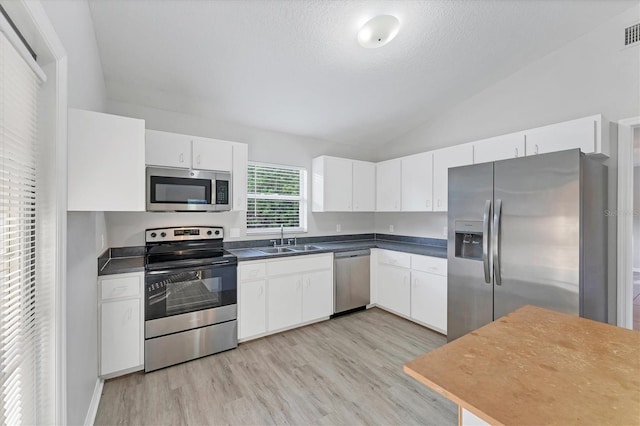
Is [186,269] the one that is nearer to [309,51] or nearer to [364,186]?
[309,51]

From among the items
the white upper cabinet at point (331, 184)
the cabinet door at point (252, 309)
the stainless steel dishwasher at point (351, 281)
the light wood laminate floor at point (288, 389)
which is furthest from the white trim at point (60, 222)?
the white upper cabinet at point (331, 184)

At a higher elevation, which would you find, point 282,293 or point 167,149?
point 167,149

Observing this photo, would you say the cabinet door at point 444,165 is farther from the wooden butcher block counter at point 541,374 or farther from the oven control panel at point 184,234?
the oven control panel at point 184,234

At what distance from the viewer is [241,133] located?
3531 millimetres

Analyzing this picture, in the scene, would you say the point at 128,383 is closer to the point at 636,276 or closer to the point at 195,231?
the point at 195,231

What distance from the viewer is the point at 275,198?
12.6 feet

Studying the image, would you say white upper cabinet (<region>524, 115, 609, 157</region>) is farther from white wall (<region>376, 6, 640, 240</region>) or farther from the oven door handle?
the oven door handle

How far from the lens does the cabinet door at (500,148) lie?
2.75 metres

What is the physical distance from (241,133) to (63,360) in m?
2.86

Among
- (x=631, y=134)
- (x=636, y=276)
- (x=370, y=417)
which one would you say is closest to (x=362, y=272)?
(x=370, y=417)

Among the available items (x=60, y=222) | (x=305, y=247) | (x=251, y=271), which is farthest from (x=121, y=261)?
(x=305, y=247)

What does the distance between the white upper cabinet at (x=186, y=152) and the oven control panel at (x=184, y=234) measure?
71 centimetres

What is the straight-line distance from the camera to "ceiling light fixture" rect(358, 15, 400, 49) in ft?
7.10

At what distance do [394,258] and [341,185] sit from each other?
1292mm
